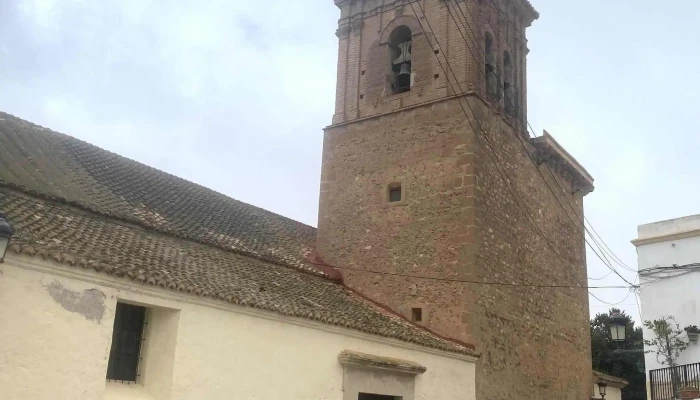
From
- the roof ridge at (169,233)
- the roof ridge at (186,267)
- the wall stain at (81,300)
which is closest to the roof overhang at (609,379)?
the roof ridge at (186,267)

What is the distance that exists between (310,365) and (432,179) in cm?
480

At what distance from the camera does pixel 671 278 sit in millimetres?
15672

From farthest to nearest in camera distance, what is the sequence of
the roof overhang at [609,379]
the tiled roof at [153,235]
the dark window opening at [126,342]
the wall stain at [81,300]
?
1. the roof overhang at [609,379]
2. the dark window opening at [126,342]
3. the tiled roof at [153,235]
4. the wall stain at [81,300]

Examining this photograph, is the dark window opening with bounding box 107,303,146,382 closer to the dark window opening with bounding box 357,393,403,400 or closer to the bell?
the dark window opening with bounding box 357,393,403,400

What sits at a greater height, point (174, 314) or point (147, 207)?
point (147, 207)

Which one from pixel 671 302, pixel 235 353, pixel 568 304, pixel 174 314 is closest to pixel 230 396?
pixel 235 353

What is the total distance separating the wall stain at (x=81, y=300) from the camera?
21.4 ft

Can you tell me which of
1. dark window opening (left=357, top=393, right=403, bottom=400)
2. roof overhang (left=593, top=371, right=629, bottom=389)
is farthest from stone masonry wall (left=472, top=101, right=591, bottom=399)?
dark window opening (left=357, top=393, right=403, bottom=400)

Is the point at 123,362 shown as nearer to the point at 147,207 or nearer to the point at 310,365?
the point at 310,365

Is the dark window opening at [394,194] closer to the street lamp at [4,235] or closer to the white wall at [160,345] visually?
the white wall at [160,345]

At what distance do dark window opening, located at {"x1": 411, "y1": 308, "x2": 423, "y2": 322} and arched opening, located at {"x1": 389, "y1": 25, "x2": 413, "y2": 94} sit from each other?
4482mm

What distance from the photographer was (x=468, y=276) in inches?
444

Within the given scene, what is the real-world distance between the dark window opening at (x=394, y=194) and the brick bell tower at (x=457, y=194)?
0.02m

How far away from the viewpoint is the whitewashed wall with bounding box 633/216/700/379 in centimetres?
1524
